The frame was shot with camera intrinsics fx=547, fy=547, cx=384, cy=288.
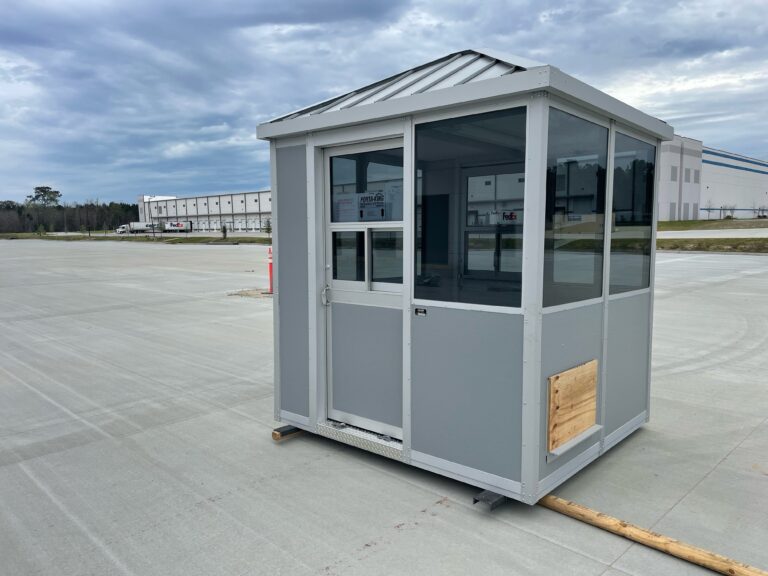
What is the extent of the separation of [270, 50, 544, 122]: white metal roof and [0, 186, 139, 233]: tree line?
112 m

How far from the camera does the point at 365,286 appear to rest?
4.18 meters

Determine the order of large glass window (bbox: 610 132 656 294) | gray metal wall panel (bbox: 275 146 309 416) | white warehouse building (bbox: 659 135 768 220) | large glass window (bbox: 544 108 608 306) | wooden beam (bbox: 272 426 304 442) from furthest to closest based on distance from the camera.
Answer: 1. white warehouse building (bbox: 659 135 768 220)
2. wooden beam (bbox: 272 426 304 442)
3. gray metal wall panel (bbox: 275 146 309 416)
4. large glass window (bbox: 610 132 656 294)
5. large glass window (bbox: 544 108 608 306)

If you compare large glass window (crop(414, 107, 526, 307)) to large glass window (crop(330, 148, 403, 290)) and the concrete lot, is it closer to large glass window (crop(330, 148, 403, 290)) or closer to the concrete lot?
large glass window (crop(330, 148, 403, 290))

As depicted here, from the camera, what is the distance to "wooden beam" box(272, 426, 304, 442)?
4.59 meters

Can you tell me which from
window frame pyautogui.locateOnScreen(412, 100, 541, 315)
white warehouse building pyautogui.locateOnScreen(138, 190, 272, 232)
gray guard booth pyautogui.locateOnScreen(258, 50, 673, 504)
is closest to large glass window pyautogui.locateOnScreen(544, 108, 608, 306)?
gray guard booth pyautogui.locateOnScreen(258, 50, 673, 504)

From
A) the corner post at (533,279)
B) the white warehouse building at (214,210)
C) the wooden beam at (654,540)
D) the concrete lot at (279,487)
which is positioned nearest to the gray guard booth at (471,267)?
the corner post at (533,279)

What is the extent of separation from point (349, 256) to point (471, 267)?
1142 mm

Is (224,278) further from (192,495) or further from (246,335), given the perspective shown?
(192,495)

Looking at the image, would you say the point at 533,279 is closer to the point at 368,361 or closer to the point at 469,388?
the point at 469,388

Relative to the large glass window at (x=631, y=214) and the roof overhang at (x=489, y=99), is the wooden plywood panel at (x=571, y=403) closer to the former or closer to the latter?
the large glass window at (x=631, y=214)

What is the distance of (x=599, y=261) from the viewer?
12.7ft

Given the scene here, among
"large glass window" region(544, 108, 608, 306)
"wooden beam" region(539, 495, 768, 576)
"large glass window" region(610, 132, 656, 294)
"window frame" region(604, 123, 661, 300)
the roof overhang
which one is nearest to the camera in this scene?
"wooden beam" region(539, 495, 768, 576)

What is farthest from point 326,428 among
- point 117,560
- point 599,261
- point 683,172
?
point 683,172

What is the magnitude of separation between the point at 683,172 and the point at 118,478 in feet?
239
